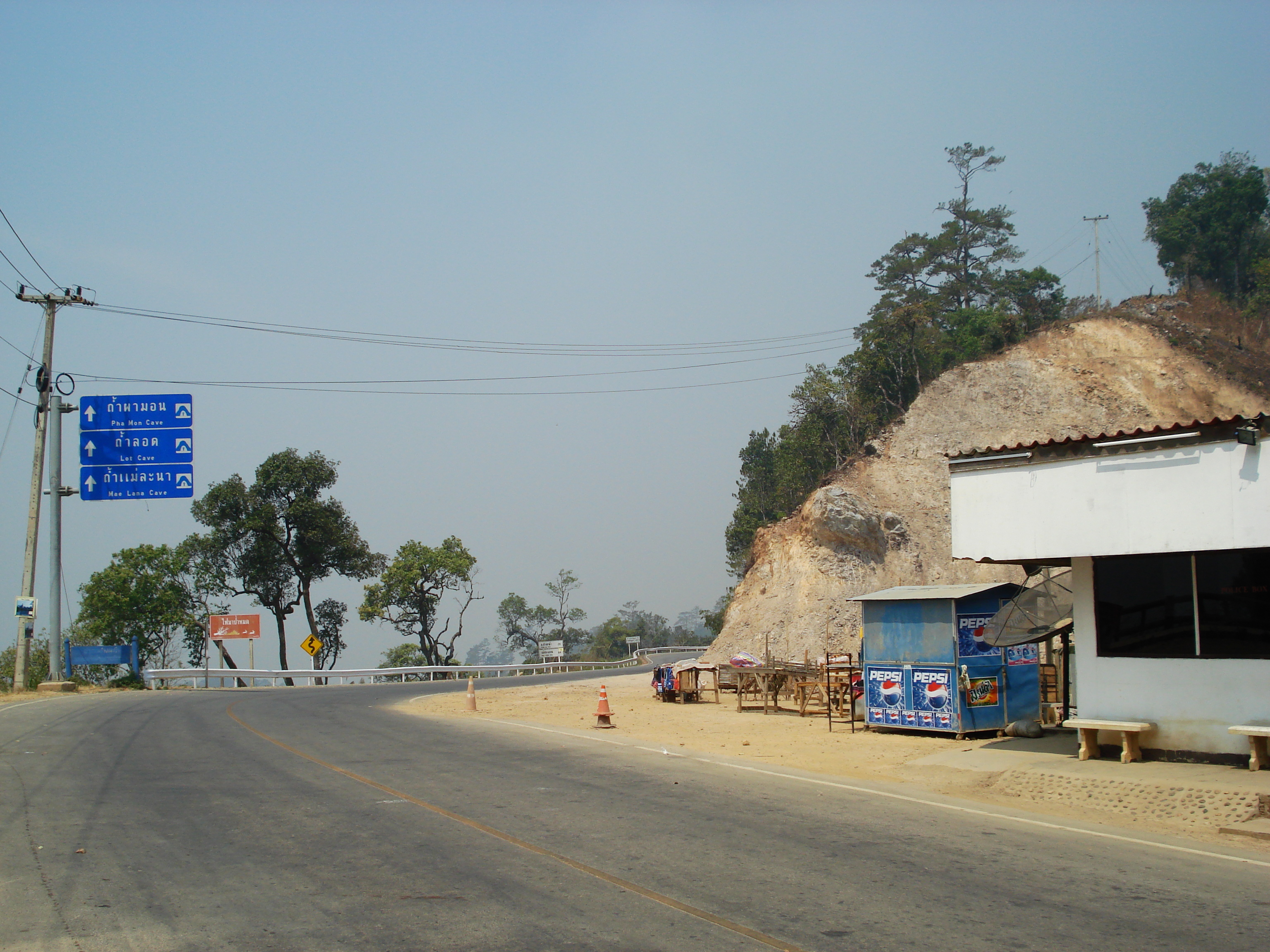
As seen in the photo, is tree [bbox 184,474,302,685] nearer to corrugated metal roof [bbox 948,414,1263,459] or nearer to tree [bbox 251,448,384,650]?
tree [bbox 251,448,384,650]

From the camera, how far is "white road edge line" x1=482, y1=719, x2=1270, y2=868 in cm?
884

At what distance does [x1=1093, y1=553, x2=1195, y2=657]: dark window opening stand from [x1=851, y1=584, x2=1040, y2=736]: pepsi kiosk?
11.9ft

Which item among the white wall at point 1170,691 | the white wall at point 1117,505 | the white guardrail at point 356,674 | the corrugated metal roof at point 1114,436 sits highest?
the corrugated metal roof at point 1114,436

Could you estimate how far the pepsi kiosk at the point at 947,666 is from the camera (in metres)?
17.8

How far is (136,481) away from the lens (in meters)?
27.4

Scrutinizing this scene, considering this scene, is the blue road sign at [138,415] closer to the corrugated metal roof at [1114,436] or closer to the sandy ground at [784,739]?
the sandy ground at [784,739]

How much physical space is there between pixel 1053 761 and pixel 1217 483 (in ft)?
15.4

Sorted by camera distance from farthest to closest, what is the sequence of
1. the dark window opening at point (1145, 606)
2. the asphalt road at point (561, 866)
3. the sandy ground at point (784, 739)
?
1. the dark window opening at point (1145, 606)
2. the sandy ground at point (784, 739)
3. the asphalt road at point (561, 866)

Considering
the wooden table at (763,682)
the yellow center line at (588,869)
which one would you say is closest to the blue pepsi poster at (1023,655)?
the wooden table at (763,682)

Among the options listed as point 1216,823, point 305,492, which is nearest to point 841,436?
point 305,492

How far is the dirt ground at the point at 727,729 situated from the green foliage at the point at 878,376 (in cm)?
1895

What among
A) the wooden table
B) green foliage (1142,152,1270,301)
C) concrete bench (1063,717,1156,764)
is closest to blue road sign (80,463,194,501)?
the wooden table

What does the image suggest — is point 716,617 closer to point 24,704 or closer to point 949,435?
point 949,435

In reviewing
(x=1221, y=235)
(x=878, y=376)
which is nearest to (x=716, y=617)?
(x=878, y=376)
